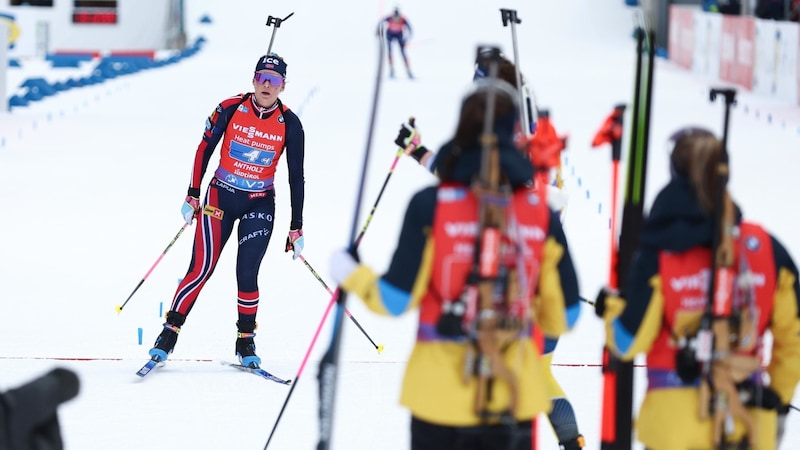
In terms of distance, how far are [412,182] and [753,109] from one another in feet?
23.9

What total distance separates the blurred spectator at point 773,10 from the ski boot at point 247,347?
16815 millimetres

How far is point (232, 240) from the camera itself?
35.7 ft

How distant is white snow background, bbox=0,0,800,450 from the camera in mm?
6180

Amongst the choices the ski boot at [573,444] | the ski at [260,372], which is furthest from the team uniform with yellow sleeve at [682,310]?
the ski at [260,372]

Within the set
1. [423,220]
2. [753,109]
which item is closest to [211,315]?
[423,220]

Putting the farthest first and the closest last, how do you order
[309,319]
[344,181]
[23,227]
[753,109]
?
[753,109] < [344,181] < [23,227] < [309,319]

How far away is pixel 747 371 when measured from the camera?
346 cm

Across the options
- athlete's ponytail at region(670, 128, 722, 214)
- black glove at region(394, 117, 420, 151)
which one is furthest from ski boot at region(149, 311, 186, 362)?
athlete's ponytail at region(670, 128, 722, 214)

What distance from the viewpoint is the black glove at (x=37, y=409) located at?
2.66m

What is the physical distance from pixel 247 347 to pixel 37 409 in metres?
4.05

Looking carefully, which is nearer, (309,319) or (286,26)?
(309,319)

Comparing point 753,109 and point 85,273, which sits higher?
point 753,109

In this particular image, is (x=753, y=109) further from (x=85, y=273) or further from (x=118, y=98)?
(x=85, y=273)

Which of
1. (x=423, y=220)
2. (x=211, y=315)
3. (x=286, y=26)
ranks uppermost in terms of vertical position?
(x=286, y=26)
